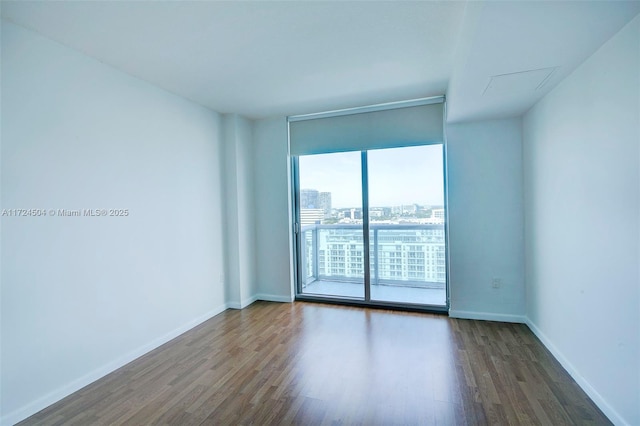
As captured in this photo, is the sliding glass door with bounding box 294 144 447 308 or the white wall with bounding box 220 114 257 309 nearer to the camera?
the sliding glass door with bounding box 294 144 447 308

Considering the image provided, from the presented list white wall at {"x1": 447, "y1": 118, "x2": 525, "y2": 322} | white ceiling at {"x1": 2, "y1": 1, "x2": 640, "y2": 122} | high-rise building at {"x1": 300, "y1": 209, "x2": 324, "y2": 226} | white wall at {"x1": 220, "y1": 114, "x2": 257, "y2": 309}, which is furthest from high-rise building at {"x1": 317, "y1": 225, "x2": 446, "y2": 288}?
white ceiling at {"x1": 2, "y1": 1, "x2": 640, "y2": 122}

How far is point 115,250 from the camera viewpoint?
Result: 8.14 ft

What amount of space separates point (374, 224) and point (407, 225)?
0.42m

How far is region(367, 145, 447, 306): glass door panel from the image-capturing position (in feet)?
11.7

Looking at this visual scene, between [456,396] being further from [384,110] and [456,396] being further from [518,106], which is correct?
[384,110]

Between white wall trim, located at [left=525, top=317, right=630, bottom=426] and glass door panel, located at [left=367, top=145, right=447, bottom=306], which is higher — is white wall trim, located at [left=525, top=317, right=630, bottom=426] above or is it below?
below

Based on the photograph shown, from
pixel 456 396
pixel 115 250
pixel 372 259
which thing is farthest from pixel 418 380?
pixel 115 250

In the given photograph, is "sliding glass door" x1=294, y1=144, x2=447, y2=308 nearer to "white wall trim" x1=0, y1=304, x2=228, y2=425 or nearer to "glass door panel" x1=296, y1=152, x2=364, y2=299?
"glass door panel" x1=296, y1=152, x2=364, y2=299

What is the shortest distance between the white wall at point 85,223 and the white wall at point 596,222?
3545 mm

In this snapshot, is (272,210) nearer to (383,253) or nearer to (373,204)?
(373,204)

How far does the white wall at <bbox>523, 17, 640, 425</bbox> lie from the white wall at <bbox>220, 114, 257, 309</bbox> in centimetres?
335

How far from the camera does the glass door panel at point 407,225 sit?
11.7 ft

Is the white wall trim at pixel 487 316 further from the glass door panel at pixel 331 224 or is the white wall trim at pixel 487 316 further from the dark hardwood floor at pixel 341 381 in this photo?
the glass door panel at pixel 331 224

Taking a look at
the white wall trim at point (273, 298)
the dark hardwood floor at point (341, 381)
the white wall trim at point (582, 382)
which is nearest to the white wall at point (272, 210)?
the white wall trim at point (273, 298)
